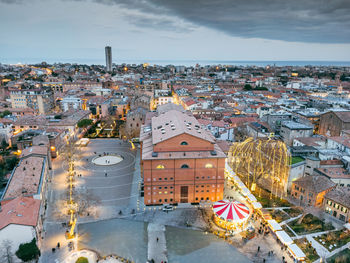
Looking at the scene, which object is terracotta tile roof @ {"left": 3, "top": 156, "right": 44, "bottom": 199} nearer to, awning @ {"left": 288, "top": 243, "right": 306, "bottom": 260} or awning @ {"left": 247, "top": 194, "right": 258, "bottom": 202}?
awning @ {"left": 247, "top": 194, "right": 258, "bottom": 202}

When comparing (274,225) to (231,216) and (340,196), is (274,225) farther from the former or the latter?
(340,196)

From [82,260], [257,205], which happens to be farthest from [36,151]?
[257,205]

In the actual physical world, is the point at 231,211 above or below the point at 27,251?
above

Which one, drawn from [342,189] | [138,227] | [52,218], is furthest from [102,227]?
[342,189]

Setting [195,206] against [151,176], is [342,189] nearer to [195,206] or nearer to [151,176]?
[195,206]

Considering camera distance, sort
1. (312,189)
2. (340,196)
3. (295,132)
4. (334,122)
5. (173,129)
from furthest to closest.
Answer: (334,122) < (295,132) < (173,129) < (312,189) < (340,196)

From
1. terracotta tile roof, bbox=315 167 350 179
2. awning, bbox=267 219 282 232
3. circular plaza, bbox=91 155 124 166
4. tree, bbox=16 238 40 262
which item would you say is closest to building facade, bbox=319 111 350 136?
terracotta tile roof, bbox=315 167 350 179
